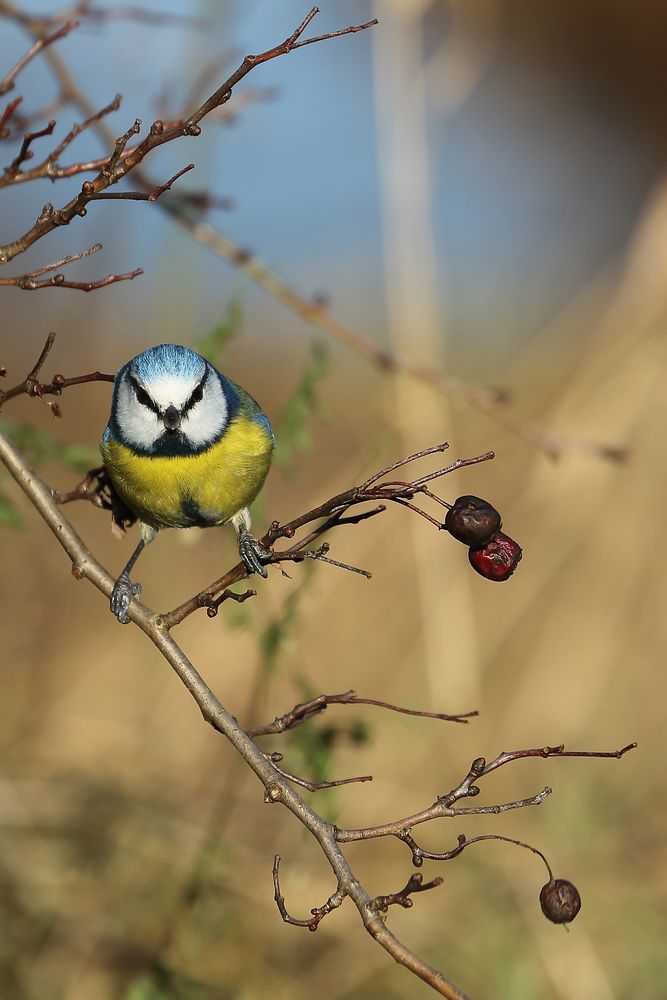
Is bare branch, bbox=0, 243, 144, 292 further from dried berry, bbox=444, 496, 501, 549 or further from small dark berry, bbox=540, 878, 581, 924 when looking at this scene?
small dark berry, bbox=540, 878, 581, 924

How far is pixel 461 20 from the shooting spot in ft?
8.39

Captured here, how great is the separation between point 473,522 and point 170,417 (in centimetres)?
74

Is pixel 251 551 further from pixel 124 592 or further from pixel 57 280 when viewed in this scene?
pixel 57 280

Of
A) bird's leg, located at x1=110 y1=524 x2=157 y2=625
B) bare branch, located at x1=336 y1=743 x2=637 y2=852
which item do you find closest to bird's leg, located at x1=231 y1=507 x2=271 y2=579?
bird's leg, located at x1=110 y1=524 x2=157 y2=625

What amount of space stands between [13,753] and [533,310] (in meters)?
3.79

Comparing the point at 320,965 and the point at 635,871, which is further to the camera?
the point at 635,871

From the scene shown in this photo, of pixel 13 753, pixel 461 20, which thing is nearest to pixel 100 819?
pixel 13 753

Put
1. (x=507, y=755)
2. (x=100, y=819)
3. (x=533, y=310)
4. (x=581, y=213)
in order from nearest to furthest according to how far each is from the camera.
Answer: (x=507, y=755) → (x=100, y=819) → (x=533, y=310) → (x=581, y=213)

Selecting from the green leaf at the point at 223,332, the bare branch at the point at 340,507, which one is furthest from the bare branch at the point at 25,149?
the green leaf at the point at 223,332

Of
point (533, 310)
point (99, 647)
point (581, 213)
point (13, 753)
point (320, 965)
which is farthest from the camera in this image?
point (581, 213)

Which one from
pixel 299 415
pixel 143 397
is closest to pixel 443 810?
pixel 143 397

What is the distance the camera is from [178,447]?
170cm

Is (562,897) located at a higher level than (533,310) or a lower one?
lower

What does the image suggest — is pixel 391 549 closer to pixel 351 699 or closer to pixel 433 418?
pixel 433 418
